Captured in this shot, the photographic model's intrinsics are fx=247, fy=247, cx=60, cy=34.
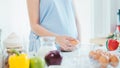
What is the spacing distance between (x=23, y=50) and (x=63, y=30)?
0.43m

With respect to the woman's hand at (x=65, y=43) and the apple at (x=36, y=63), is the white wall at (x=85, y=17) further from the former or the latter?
the apple at (x=36, y=63)

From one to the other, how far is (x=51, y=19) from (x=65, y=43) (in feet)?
0.72

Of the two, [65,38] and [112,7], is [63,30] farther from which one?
[112,7]

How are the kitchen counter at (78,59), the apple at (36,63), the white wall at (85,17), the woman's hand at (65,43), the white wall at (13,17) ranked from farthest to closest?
the white wall at (85,17), the white wall at (13,17), the woman's hand at (65,43), the kitchen counter at (78,59), the apple at (36,63)

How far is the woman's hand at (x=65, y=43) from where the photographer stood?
1212 millimetres

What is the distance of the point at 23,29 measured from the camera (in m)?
2.00

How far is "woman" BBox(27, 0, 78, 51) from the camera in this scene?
130cm

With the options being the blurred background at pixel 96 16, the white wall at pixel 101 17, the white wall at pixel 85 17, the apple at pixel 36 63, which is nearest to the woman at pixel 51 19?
the apple at pixel 36 63

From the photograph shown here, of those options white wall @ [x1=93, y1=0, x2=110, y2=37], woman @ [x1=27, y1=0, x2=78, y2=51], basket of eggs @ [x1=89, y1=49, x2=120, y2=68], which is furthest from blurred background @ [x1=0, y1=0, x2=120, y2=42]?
basket of eggs @ [x1=89, y1=49, x2=120, y2=68]

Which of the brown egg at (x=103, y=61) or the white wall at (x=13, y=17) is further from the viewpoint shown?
the white wall at (x=13, y=17)

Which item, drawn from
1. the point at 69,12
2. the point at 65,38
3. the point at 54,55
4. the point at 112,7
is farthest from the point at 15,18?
the point at 112,7

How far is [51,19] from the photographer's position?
4.58 ft

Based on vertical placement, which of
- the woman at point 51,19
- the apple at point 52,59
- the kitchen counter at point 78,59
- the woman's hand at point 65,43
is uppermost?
the woman at point 51,19

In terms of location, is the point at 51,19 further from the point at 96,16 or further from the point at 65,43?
the point at 96,16
